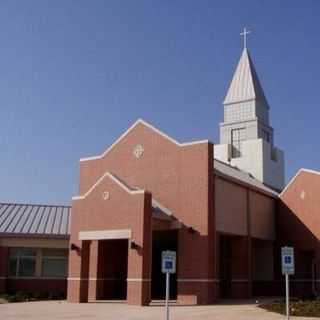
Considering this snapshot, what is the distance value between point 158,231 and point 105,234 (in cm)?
443

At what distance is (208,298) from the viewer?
1232 inches

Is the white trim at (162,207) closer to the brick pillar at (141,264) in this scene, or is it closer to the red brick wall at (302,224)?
the brick pillar at (141,264)

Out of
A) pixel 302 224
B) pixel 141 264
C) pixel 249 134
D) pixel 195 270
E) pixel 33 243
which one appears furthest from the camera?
pixel 249 134

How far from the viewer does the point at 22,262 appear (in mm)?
37312

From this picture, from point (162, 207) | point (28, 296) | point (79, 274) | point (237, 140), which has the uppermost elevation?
point (237, 140)

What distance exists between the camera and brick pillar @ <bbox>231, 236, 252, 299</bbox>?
118ft

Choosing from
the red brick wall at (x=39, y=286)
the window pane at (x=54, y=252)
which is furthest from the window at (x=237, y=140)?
the red brick wall at (x=39, y=286)

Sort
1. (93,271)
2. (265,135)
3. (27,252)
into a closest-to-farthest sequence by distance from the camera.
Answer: (93,271), (27,252), (265,135)

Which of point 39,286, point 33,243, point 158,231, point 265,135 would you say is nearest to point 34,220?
point 33,243

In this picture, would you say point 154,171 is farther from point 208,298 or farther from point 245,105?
point 245,105

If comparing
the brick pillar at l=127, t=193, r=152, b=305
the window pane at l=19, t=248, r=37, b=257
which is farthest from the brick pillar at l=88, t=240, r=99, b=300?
the window pane at l=19, t=248, r=37, b=257

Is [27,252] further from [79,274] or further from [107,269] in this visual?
[79,274]

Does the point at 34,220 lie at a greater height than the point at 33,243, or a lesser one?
greater

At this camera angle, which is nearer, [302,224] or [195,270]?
[195,270]
